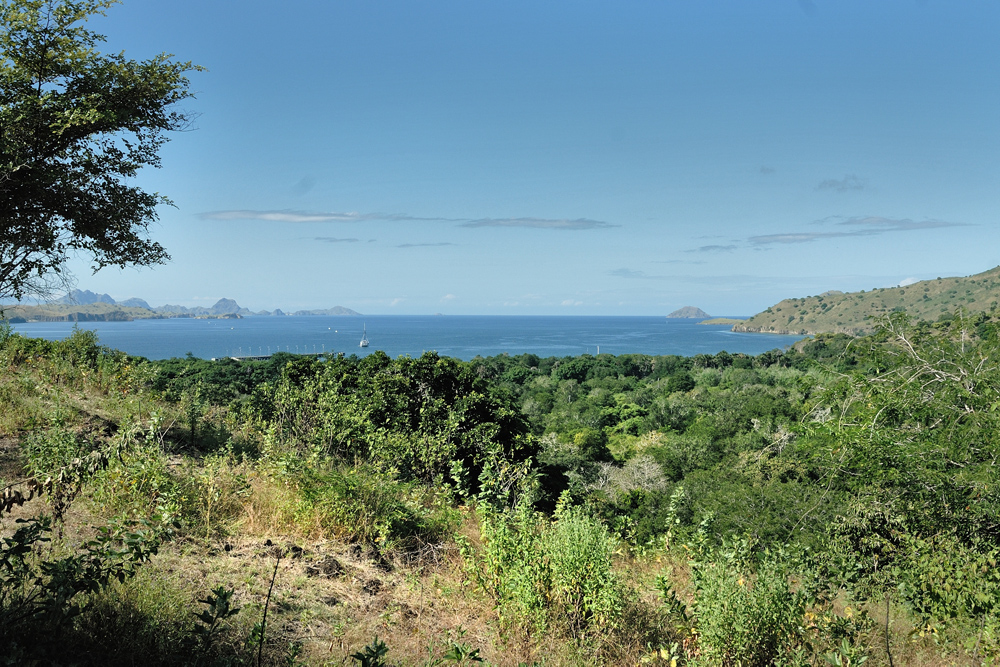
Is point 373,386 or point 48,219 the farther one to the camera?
point 373,386

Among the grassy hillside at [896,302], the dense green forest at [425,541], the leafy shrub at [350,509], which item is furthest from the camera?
the grassy hillside at [896,302]

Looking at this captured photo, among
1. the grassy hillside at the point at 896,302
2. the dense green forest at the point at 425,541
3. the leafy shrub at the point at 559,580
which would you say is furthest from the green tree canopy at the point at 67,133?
the grassy hillside at the point at 896,302

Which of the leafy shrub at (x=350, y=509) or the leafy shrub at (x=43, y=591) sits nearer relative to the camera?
the leafy shrub at (x=43, y=591)

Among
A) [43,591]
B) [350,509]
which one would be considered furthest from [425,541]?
[43,591]

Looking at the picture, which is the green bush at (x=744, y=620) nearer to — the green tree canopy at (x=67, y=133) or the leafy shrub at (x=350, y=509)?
the leafy shrub at (x=350, y=509)

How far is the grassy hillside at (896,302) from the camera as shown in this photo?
110 metres

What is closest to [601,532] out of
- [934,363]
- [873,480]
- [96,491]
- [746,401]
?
[96,491]

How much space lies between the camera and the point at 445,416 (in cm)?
1210

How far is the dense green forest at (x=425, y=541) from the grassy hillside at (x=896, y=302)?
300 feet

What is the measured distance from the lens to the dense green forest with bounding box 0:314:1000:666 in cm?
319

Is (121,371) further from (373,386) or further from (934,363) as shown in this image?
(934,363)

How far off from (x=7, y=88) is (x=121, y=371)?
4.30m

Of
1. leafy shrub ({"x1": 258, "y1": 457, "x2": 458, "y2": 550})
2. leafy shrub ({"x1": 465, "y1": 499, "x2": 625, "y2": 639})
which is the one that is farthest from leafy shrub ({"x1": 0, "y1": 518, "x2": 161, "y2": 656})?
leafy shrub ({"x1": 258, "y1": 457, "x2": 458, "y2": 550})

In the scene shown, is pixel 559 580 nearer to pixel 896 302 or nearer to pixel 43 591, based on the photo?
pixel 43 591
